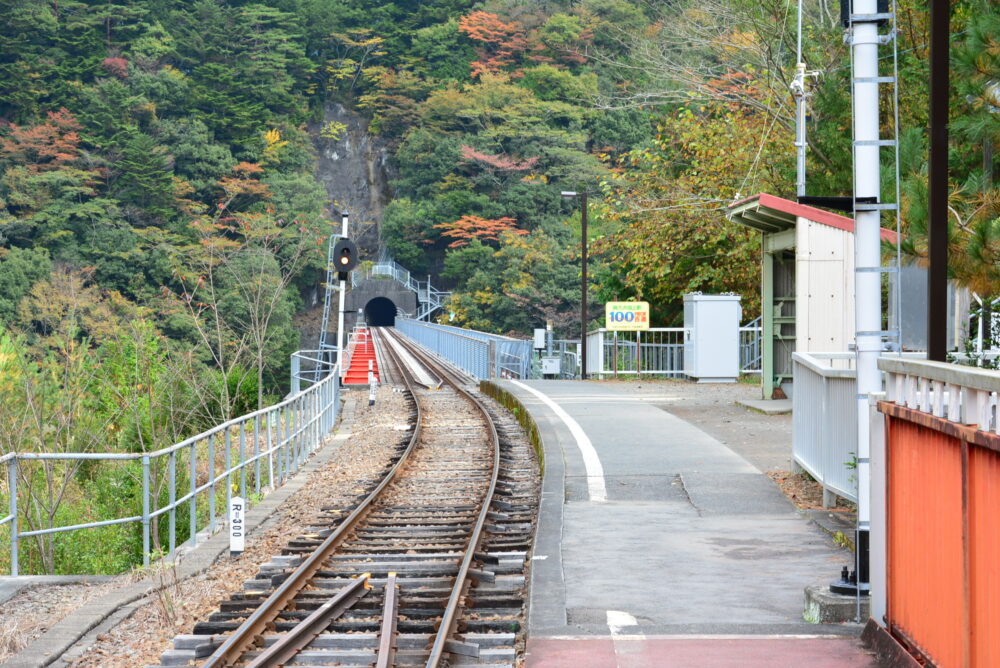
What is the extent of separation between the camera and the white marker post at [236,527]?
1028 cm

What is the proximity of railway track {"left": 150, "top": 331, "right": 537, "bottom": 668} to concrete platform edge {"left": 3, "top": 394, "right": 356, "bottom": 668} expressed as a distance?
24.5 inches

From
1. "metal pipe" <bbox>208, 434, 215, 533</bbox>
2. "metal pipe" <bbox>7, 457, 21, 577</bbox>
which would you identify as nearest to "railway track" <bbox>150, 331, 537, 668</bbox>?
"metal pipe" <bbox>208, 434, 215, 533</bbox>

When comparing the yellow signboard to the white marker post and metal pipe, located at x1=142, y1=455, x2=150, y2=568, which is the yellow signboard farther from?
metal pipe, located at x1=142, y1=455, x2=150, y2=568

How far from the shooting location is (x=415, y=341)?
66.7 metres

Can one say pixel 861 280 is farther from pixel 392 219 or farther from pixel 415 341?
pixel 392 219

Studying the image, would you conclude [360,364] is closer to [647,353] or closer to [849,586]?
[647,353]

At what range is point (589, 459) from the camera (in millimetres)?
14867

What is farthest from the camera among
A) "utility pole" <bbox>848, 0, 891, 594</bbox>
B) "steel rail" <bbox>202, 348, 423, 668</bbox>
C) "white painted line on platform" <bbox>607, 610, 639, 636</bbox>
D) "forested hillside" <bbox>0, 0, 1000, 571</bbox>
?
"forested hillside" <bbox>0, 0, 1000, 571</bbox>

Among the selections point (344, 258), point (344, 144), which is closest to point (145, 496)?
point (344, 258)

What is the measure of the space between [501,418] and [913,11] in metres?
10.7

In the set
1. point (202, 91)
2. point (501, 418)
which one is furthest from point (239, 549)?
point (202, 91)

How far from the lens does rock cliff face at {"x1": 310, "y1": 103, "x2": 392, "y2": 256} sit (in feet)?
341

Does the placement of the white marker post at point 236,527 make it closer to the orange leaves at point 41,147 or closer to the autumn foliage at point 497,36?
the orange leaves at point 41,147

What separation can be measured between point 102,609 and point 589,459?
781cm
